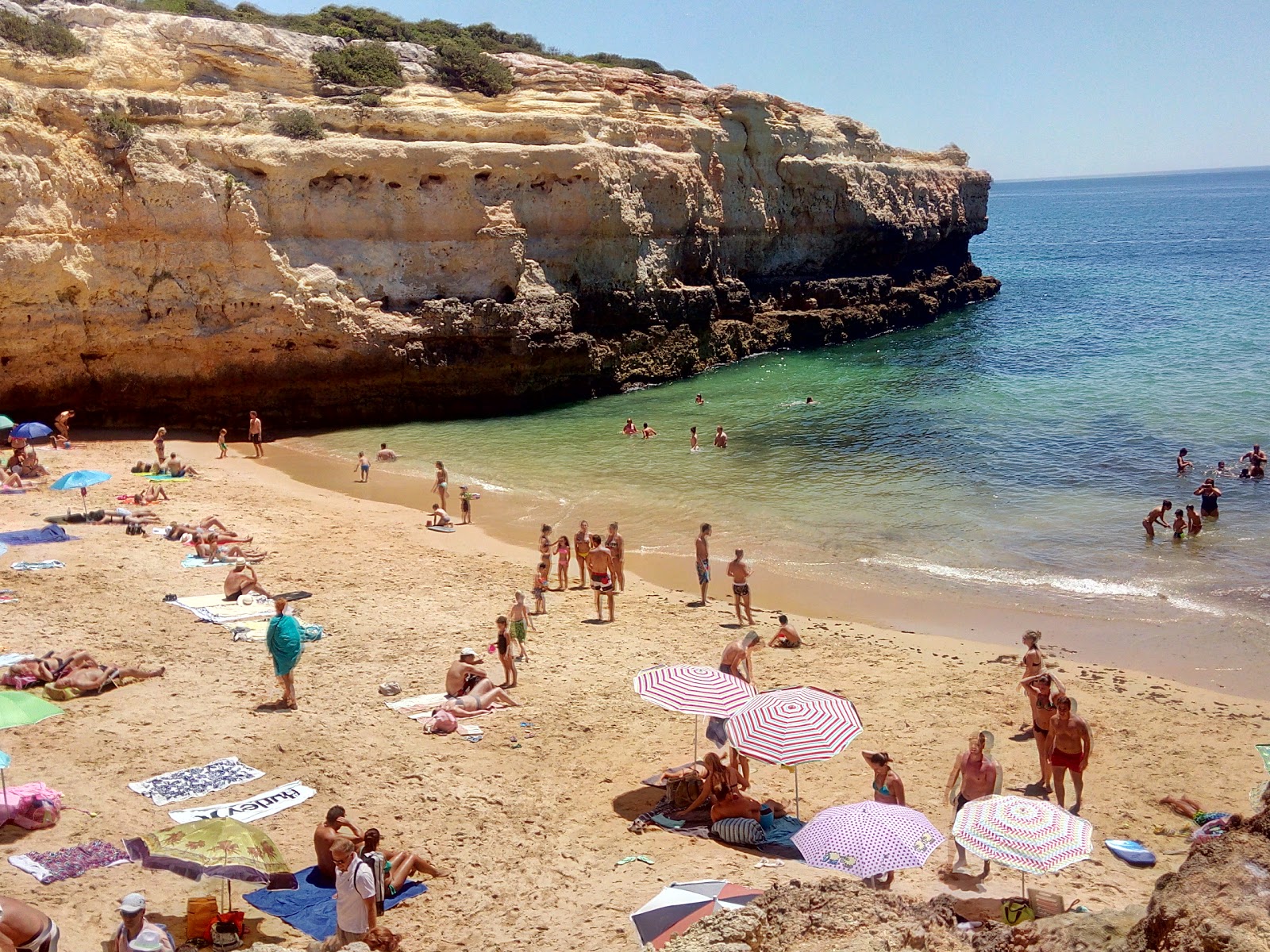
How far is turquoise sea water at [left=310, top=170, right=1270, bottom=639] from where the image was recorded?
1625 centimetres

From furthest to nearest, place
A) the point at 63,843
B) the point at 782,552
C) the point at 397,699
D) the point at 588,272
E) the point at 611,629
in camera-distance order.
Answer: the point at 588,272
the point at 782,552
the point at 611,629
the point at 397,699
the point at 63,843

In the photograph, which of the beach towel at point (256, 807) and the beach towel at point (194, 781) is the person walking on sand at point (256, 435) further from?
the beach towel at point (256, 807)

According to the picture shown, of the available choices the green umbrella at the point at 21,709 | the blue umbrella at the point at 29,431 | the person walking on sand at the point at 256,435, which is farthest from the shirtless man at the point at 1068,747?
the person walking on sand at the point at 256,435

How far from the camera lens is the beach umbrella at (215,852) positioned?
649cm

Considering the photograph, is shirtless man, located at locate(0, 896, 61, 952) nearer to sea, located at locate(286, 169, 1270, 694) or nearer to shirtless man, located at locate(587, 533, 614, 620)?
shirtless man, located at locate(587, 533, 614, 620)

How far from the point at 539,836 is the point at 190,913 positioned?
2.63 metres

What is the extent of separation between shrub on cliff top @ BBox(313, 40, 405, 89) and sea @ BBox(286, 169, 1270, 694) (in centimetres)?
918

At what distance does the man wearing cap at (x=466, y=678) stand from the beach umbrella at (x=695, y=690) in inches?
83.5

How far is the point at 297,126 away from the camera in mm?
24891

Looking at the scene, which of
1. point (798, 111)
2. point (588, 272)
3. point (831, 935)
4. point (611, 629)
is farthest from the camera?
point (798, 111)

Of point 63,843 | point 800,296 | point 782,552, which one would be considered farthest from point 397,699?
point 800,296

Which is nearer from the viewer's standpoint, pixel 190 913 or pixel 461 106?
pixel 190 913

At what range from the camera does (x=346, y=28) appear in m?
31.4

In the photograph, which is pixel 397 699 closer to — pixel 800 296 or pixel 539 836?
pixel 539 836
